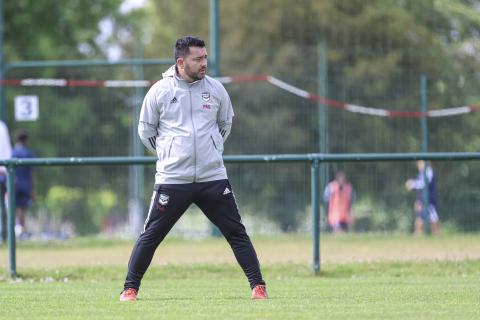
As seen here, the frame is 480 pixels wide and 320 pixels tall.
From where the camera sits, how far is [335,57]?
2991 centimetres

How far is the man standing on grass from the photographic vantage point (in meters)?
10.2

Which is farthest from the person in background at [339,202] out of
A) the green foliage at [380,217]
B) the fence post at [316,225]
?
the fence post at [316,225]

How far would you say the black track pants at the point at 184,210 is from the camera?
10.3m

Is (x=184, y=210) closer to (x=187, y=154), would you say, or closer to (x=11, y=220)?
(x=187, y=154)

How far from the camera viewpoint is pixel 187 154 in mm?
10203

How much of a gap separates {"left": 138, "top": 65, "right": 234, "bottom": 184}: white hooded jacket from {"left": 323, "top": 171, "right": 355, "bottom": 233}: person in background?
12951 millimetres

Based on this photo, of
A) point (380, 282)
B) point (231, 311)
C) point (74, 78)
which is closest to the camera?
point (231, 311)

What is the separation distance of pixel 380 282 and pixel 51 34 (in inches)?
1145

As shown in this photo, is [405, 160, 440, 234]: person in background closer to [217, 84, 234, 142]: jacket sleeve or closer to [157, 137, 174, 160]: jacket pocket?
[217, 84, 234, 142]: jacket sleeve

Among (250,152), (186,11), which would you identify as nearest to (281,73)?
(250,152)

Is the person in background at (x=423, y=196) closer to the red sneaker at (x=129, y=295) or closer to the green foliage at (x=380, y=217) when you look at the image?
the green foliage at (x=380, y=217)

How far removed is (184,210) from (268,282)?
282 centimetres

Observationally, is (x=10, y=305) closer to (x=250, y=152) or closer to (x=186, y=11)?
(x=250, y=152)

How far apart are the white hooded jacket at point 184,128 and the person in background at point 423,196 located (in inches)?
493
